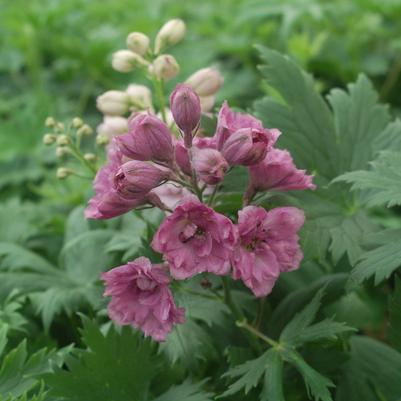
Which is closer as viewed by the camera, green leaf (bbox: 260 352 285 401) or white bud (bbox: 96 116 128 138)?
green leaf (bbox: 260 352 285 401)

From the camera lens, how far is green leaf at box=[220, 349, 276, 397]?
51.6 inches

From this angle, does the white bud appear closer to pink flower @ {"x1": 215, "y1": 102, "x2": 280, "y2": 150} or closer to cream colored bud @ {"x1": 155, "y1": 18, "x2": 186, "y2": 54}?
cream colored bud @ {"x1": 155, "y1": 18, "x2": 186, "y2": 54}

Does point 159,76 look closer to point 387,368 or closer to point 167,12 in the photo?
point 387,368

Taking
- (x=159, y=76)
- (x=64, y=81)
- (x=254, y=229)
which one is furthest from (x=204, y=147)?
(x=64, y=81)

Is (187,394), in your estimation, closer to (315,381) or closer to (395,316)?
(315,381)

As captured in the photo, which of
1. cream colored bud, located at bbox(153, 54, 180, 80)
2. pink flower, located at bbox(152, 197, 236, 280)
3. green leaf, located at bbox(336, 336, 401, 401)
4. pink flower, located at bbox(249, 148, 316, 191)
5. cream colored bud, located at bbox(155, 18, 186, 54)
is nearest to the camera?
pink flower, located at bbox(152, 197, 236, 280)

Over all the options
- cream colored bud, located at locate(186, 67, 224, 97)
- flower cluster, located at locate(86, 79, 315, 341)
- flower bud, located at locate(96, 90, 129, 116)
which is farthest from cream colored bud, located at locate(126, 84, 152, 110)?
flower cluster, located at locate(86, 79, 315, 341)

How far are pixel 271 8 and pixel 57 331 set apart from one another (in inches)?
73.3

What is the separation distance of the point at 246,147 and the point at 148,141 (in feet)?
0.63

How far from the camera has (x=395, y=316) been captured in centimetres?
146

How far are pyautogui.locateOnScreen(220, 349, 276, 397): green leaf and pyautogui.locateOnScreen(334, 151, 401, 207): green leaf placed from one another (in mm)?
397

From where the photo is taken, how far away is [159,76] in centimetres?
172

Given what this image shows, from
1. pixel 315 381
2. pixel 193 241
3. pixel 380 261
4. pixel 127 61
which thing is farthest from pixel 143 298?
pixel 127 61

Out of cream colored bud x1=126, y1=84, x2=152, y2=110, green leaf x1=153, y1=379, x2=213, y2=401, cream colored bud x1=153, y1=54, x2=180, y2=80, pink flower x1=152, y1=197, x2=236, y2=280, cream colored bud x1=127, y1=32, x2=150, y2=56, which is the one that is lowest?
green leaf x1=153, y1=379, x2=213, y2=401
